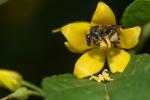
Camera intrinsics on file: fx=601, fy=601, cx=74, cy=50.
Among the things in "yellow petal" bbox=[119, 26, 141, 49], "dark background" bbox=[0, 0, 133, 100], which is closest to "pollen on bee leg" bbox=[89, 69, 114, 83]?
"yellow petal" bbox=[119, 26, 141, 49]

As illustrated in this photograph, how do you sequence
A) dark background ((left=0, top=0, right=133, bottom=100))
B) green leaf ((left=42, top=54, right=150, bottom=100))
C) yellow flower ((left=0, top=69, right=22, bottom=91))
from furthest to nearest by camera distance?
1. dark background ((left=0, top=0, right=133, bottom=100))
2. yellow flower ((left=0, top=69, right=22, bottom=91))
3. green leaf ((left=42, top=54, right=150, bottom=100))

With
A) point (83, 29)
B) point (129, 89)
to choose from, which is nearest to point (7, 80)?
point (83, 29)

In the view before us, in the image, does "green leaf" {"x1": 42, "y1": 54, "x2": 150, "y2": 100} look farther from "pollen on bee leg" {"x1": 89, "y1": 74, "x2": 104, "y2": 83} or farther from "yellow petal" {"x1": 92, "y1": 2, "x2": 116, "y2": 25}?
"yellow petal" {"x1": 92, "y1": 2, "x2": 116, "y2": 25}

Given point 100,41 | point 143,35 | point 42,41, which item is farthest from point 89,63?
point 42,41

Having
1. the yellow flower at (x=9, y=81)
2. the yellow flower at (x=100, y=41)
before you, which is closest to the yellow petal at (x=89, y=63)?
the yellow flower at (x=100, y=41)

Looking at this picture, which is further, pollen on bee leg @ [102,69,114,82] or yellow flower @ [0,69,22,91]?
yellow flower @ [0,69,22,91]

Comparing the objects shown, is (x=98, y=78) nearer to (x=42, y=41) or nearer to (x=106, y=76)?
(x=106, y=76)
